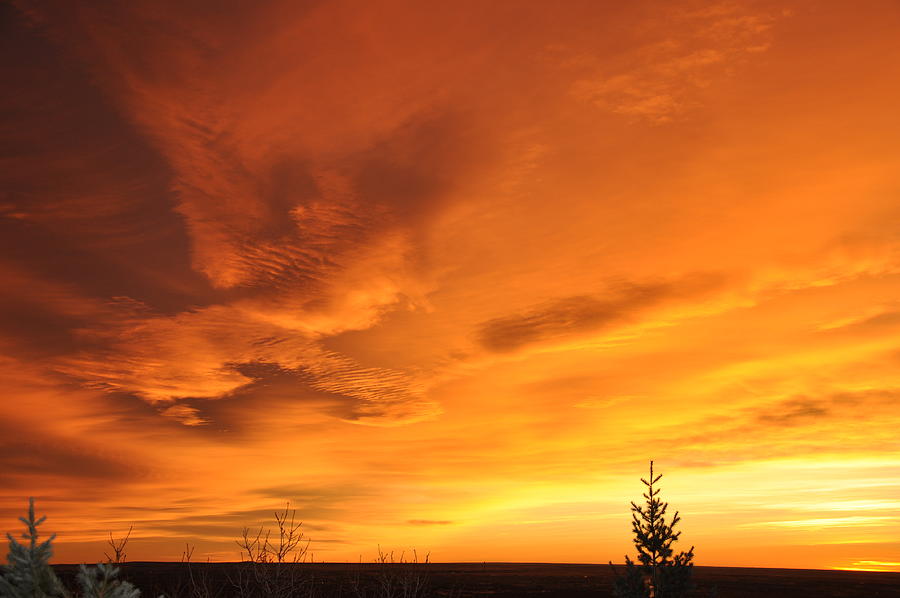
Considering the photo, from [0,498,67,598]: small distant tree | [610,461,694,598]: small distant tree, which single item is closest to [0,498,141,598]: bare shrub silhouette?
[0,498,67,598]: small distant tree

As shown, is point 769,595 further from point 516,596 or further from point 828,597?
point 516,596

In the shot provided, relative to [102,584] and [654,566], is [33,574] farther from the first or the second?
[654,566]

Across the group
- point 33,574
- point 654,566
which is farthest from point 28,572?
point 654,566

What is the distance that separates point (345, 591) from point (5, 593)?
13366 cm

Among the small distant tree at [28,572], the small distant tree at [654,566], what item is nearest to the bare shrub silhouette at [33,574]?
the small distant tree at [28,572]

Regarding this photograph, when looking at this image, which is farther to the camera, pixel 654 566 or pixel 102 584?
pixel 654 566

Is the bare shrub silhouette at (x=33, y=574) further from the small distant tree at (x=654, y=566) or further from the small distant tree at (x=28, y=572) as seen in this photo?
the small distant tree at (x=654, y=566)

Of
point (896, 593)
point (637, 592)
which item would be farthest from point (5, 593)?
point (896, 593)

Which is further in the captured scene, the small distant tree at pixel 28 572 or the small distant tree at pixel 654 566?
the small distant tree at pixel 654 566

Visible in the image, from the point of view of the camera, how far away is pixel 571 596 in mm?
121812

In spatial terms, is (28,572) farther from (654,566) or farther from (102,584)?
(654,566)

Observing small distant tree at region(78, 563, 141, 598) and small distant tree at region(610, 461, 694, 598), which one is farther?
small distant tree at region(610, 461, 694, 598)

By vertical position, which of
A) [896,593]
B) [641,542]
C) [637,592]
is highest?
[641,542]

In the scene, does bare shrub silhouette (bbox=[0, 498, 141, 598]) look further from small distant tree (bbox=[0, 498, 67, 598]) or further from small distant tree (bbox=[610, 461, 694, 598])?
small distant tree (bbox=[610, 461, 694, 598])
